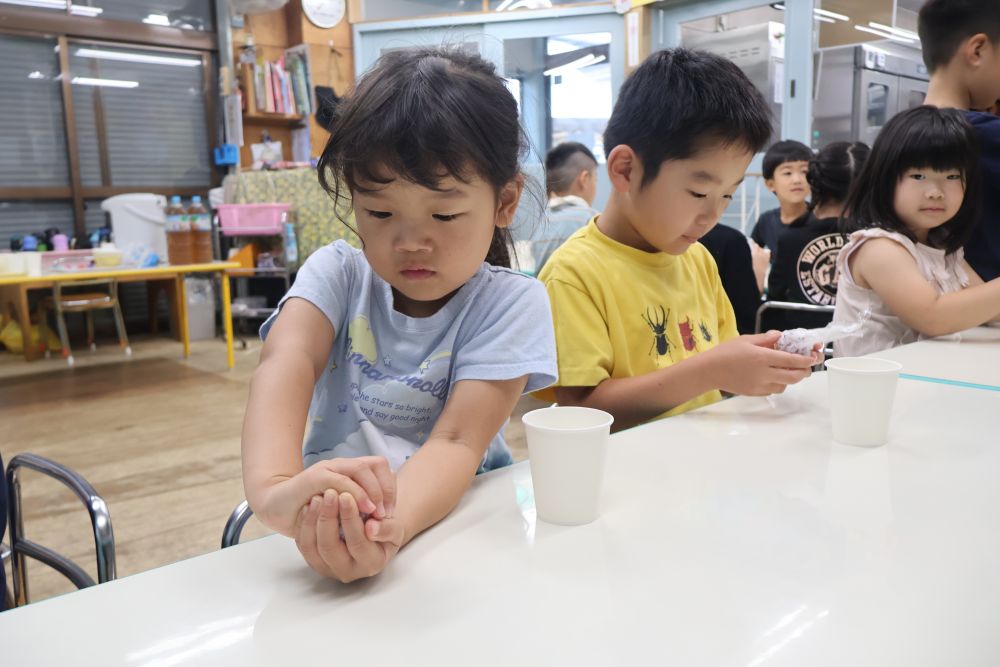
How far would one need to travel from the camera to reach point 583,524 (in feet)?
2.00

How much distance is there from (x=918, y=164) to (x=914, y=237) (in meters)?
0.16

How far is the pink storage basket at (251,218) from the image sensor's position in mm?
5723

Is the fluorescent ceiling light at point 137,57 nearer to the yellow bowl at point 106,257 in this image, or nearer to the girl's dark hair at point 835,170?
the yellow bowl at point 106,257

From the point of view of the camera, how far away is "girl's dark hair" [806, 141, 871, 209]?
273 centimetres

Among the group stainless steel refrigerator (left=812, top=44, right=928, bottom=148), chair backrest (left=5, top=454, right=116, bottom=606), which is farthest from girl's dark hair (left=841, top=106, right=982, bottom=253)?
stainless steel refrigerator (left=812, top=44, right=928, bottom=148)

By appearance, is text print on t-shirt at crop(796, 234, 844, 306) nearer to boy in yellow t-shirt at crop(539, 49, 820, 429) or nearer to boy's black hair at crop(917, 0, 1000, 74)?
boy's black hair at crop(917, 0, 1000, 74)

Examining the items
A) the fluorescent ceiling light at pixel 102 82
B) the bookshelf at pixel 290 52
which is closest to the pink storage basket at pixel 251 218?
the bookshelf at pixel 290 52

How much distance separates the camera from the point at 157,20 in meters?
6.27

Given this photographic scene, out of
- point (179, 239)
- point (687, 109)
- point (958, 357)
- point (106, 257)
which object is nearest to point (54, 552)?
point (687, 109)

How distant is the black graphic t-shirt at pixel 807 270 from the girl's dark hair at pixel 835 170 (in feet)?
0.34

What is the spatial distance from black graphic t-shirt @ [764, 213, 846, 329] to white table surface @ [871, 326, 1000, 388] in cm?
104

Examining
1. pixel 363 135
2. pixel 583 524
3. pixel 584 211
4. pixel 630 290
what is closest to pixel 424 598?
pixel 583 524

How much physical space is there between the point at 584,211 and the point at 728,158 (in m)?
2.14

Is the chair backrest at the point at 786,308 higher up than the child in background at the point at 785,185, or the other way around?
the child in background at the point at 785,185
